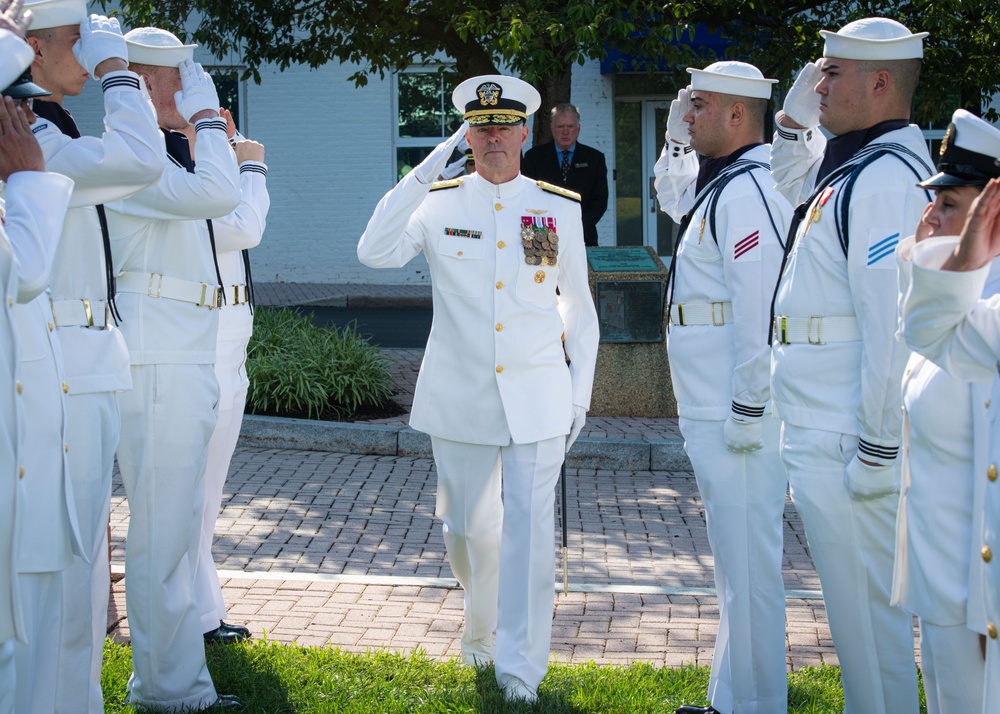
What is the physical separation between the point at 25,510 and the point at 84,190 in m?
1.07

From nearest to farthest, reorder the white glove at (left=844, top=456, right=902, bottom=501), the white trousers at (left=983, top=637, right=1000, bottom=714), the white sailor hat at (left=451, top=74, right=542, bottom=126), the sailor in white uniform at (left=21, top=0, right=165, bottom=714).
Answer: the white trousers at (left=983, top=637, right=1000, bottom=714) < the white glove at (left=844, top=456, right=902, bottom=501) < the sailor in white uniform at (left=21, top=0, right=165, bottom=714) < the white sailor hat at (left=451, top=74, right=542, bottom=126)

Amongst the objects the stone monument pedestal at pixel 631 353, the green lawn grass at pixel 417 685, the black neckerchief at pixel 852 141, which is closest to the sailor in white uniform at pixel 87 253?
the green lawn grass at pixel 417 685

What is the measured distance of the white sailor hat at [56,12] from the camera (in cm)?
381

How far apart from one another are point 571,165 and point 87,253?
26.3 feet

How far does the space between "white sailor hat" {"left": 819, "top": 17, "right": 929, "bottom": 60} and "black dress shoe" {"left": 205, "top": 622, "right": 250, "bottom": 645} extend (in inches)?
129

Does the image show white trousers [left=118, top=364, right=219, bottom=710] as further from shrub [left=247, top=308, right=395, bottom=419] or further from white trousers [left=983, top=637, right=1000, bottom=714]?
shrub [left=247, top=308, right=395, bottom=419]

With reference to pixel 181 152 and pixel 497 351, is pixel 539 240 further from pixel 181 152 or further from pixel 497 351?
pixel 181 152

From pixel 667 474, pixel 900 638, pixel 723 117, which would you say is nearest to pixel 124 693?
pixel 900 638

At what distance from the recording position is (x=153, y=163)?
3.83 m

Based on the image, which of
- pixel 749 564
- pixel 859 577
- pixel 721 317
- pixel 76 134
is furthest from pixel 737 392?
pixel 76 134

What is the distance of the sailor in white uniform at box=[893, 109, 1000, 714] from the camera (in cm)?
296

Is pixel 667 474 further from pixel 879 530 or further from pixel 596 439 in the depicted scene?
pixel 879 530

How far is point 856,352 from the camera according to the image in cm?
381

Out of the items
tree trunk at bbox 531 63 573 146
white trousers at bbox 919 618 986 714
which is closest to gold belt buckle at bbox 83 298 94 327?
white trousers at bbox 919 618 986 714
